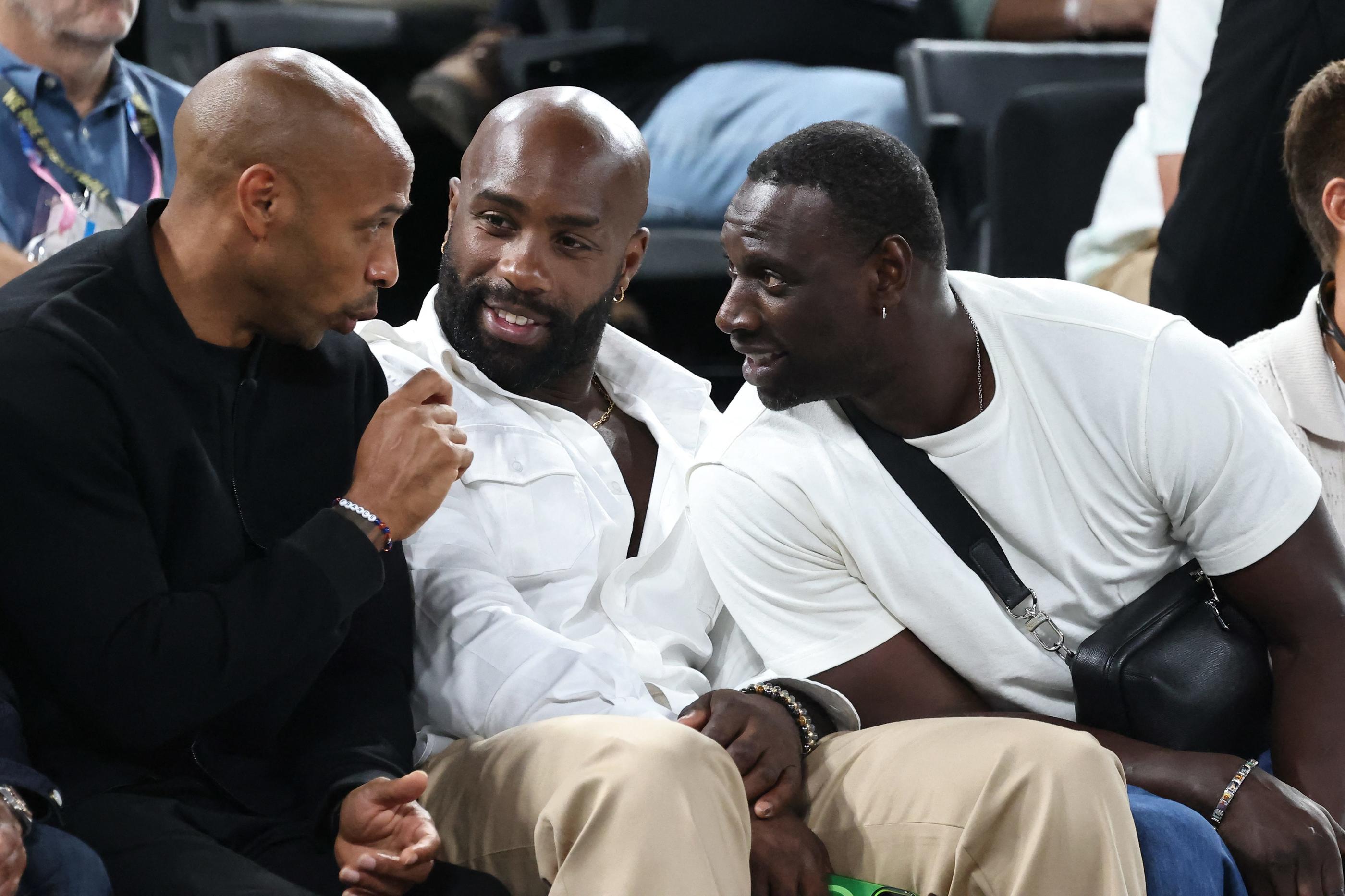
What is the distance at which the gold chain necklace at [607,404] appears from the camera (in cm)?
220

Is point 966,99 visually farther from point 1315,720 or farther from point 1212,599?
point 1315,720

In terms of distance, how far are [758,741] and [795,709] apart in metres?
0.08

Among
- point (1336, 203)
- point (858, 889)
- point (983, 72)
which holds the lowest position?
point (858, 889)

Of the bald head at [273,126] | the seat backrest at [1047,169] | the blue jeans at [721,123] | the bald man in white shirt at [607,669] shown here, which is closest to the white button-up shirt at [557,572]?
the bald man in white shirt at [607,669]

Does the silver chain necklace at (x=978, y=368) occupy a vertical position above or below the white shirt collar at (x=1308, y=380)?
above

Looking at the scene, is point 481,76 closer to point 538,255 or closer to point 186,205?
point 538,255

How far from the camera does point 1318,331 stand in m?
2.26

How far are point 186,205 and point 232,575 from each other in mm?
383

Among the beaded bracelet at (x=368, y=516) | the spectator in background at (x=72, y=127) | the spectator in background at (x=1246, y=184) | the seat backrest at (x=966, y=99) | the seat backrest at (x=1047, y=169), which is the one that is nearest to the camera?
the beaded bracelet at (x=368, y=516)

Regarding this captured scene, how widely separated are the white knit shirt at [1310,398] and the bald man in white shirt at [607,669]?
79 centimetres

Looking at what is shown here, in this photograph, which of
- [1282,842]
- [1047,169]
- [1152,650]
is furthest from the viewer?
[1047,169]

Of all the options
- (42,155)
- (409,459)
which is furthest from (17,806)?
(42,155)

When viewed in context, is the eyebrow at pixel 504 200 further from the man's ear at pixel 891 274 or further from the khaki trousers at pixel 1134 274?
the khaki trousers at pixel 1134 274

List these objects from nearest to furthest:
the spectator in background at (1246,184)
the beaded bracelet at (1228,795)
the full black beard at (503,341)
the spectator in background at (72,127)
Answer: the beaded bracelet at (1228,795) < the full black beard at (503,341) < the spectator in background at (72,127) < the spectator in background at (1246,184)
